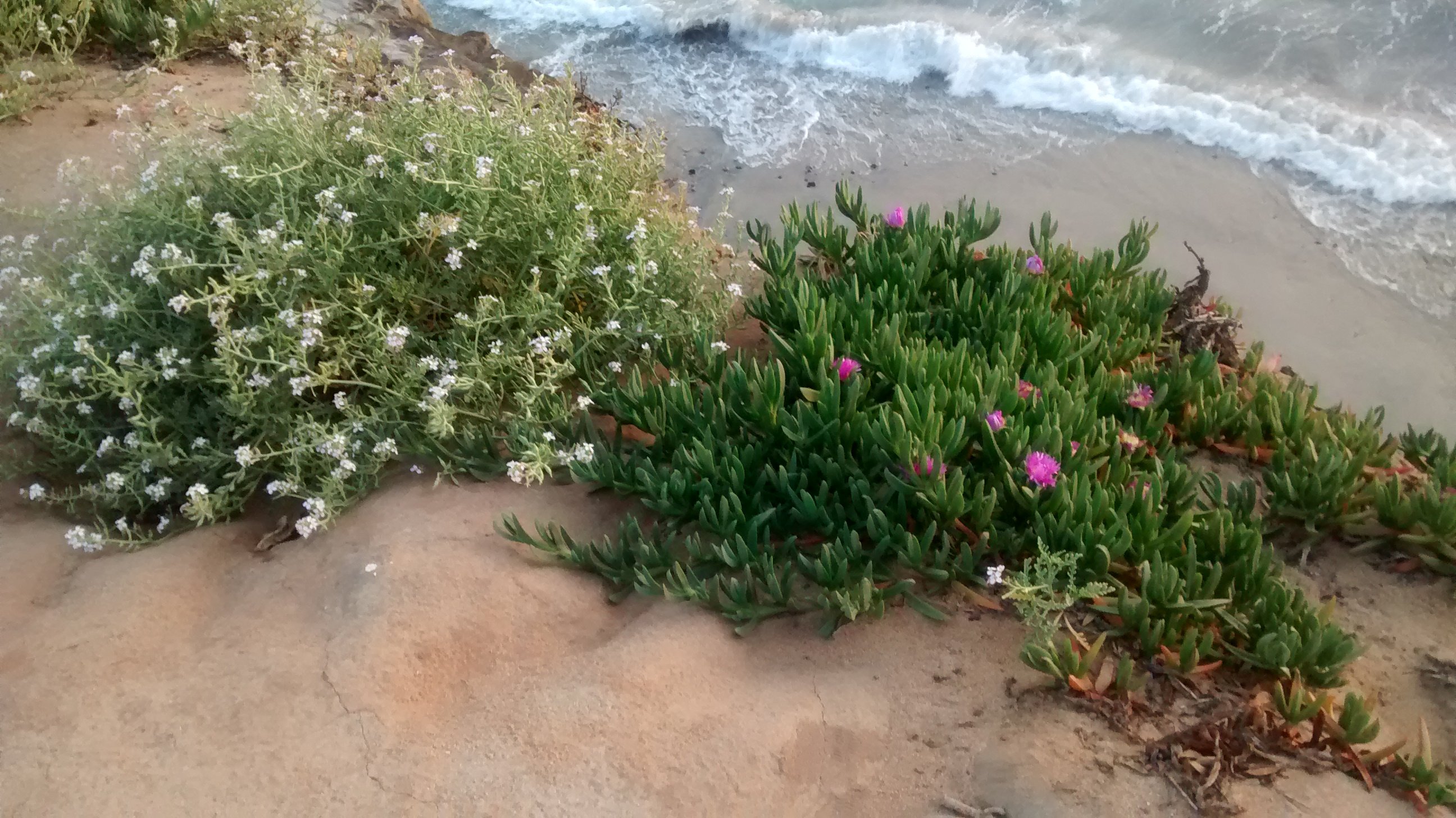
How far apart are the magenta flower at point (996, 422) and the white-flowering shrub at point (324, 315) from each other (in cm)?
106

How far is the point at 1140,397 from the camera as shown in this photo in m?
3.18

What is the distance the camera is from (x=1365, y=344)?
4125 mm

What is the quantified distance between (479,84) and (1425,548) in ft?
12.8

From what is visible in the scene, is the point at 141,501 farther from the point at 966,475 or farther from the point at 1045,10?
the point at 1045,10

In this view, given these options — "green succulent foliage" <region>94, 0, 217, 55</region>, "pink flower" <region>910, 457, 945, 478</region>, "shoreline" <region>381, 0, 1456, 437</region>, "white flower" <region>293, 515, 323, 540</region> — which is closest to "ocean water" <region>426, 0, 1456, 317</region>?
"shoreline" <region>381, 0, 1456, 437</region>

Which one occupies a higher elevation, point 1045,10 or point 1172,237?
point 1045,10

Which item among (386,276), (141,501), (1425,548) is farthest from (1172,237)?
(141,501)

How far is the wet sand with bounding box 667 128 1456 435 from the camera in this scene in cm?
401

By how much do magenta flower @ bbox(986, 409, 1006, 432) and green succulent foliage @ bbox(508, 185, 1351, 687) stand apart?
0.02 meters

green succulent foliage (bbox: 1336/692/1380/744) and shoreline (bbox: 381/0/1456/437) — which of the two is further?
shoreline (bbox: 381/0/1456/437)

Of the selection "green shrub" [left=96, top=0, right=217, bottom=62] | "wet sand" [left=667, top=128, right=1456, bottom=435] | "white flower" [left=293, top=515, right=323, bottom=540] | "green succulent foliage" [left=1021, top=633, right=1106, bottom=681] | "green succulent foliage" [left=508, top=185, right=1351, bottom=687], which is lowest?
"white flower" [left=293, top=515, right=323, bottom=540]

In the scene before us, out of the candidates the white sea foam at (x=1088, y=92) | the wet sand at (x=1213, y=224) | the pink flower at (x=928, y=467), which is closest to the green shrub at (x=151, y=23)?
the wet sand at (x=1213, y=224)

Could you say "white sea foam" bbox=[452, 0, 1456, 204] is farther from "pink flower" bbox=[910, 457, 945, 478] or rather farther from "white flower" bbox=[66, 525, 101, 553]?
"white flower" bbox=[66, 525, 101, 553]

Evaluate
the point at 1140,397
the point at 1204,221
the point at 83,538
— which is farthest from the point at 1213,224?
the point at 83,538
